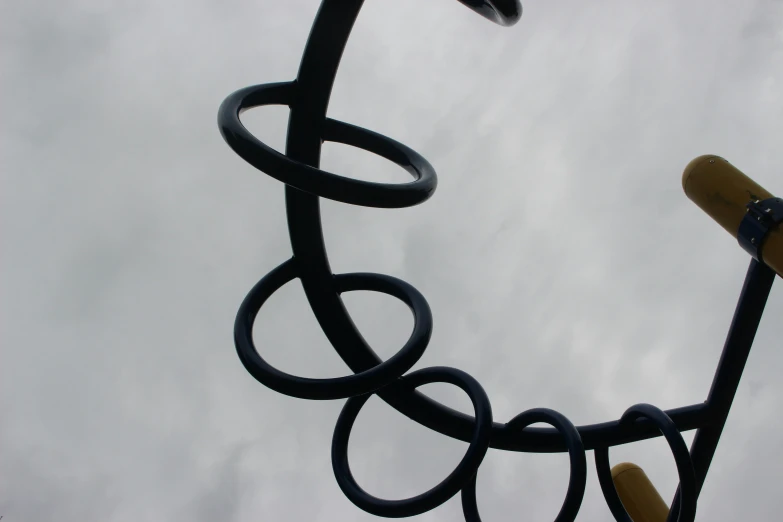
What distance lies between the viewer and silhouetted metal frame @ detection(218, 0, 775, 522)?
5.28 metres

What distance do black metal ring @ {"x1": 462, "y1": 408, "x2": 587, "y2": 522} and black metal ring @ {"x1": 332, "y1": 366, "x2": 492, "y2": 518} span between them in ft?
2.04

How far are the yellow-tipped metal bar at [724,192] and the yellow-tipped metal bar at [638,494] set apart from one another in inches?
113

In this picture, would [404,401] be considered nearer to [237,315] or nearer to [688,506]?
[237,315]

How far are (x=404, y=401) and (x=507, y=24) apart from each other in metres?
3.59

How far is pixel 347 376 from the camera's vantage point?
18.1 feet

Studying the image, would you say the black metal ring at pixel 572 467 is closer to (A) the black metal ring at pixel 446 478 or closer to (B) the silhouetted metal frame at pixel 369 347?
(B) the silhouetted metal frame at pixel 369 347

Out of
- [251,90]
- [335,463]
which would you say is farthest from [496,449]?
[251,90]

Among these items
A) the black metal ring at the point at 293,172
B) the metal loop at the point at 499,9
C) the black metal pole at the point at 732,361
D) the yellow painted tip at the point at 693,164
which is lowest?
the black metal pole at the point at 732,361

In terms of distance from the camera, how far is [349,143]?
21.2 ft

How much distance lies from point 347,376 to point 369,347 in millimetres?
1071

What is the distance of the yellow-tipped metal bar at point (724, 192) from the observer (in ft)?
19.5

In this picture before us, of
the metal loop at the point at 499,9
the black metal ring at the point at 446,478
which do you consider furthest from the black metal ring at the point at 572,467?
the metal loop at the point at 499,9

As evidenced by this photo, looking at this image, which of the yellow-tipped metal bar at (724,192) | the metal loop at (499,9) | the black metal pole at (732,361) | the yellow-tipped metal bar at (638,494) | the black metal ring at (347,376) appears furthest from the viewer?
the yellow-tipped metal bar at (638,494)

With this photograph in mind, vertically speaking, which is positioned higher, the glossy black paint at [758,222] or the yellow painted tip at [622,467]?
the glossy black paint at [758,222]
